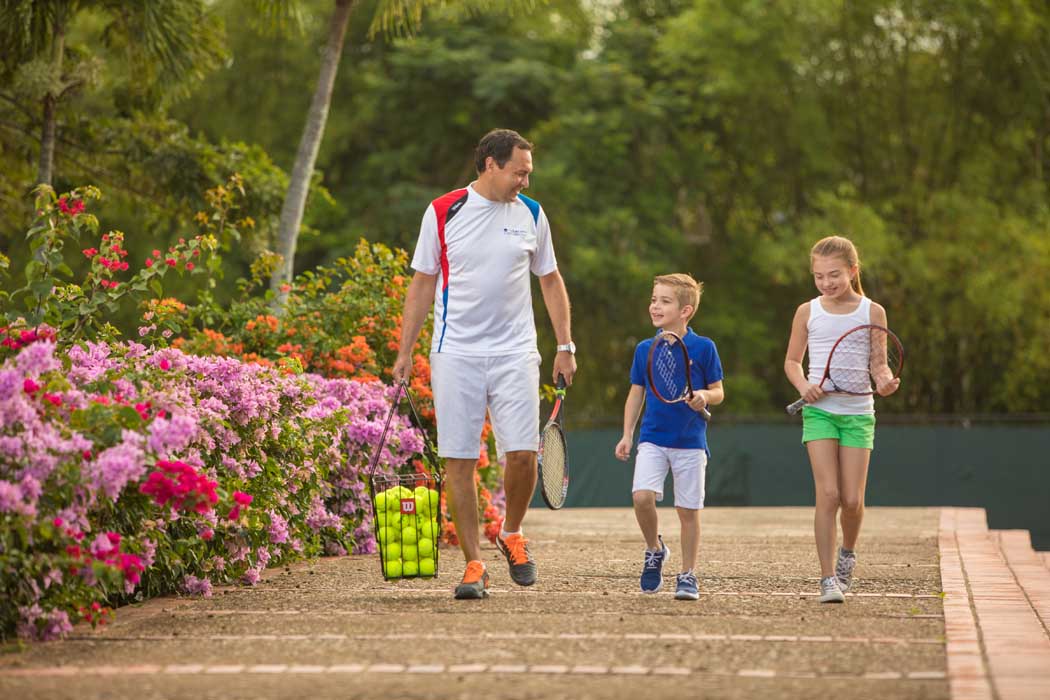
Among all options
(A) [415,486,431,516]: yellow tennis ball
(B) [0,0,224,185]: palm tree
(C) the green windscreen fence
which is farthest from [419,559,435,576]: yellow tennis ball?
(C) the green windscreen fence

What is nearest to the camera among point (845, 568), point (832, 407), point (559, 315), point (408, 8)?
point (832, 407)

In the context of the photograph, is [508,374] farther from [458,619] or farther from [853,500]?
[853,500]

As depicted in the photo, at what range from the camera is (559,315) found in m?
7.33

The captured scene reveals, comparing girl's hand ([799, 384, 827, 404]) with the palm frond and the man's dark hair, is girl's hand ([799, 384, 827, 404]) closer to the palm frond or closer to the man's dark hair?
the man's dark hair

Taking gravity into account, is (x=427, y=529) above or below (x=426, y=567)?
above

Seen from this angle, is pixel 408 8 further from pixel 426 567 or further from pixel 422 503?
pixel 426 567

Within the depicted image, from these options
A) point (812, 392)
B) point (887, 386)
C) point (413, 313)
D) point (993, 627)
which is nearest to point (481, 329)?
point (413, 313)

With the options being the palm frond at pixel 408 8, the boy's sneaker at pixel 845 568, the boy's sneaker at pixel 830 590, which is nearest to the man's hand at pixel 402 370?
the boy's sneaker at pixel 830 590

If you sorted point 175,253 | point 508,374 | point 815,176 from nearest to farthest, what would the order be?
1. point 508,374
2. point 175,253
3. point 815,176

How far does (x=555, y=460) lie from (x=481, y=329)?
2.61ft

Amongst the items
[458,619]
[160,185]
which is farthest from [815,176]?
[458,619]

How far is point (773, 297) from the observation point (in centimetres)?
3506

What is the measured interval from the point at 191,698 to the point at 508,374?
2.61 m

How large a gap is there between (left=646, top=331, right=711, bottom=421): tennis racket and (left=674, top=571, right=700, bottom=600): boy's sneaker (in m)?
0.73
